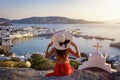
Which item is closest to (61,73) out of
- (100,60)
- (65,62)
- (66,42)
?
(65,62)

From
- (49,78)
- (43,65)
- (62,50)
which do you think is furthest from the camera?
(43,65)

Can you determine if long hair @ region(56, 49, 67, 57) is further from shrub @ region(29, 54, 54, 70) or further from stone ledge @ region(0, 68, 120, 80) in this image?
shrub @ region(29, 54, 54, 70)

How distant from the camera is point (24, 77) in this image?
3379 millimetres

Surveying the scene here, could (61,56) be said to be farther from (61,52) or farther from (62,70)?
(62,70)

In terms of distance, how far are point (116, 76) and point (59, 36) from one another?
0.82 m

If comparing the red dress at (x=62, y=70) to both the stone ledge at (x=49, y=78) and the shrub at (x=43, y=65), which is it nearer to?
the stone ledge at (x=49, y=78)

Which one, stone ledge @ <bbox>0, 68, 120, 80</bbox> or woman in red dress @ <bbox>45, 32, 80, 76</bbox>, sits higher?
woman in red dress @ <bbox>45, 32, 80, 76</bbox>

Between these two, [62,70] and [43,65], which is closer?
[62,70]

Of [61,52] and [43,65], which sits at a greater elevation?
[61,52]

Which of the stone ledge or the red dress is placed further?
the red dress

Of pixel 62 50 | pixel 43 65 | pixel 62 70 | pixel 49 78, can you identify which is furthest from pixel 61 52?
pixel 43 65

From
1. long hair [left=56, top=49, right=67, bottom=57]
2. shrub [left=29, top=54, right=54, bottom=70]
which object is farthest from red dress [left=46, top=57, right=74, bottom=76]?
shrub [left=29, top=54, right=54, bottom=70]

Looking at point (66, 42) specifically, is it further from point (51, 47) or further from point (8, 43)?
point (8, 43)

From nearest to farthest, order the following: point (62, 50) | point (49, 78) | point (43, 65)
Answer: point (49, 78) < point (62, 50) < point (43, 65)
